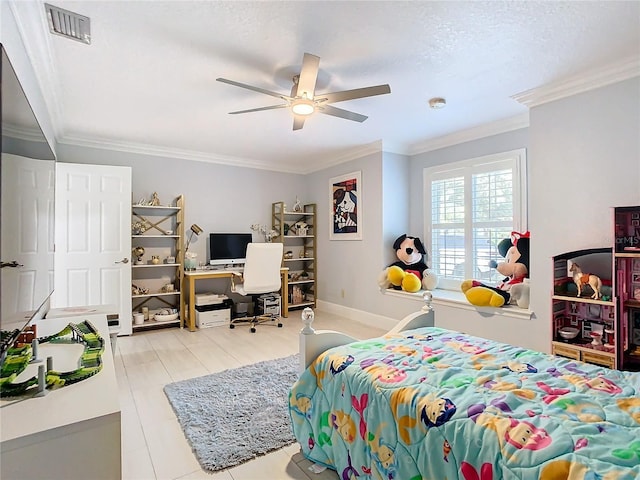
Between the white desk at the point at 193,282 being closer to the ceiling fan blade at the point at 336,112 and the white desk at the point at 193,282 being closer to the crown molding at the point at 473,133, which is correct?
the ceiling fan blade at the point at 336,112

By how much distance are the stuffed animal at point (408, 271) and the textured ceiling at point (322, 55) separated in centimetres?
150

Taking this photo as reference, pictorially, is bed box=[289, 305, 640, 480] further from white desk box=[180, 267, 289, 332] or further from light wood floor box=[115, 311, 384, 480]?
white desk box=[180, 267, 289, 332]

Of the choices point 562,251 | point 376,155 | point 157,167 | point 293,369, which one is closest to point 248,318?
point 293,369

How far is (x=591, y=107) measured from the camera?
2566 millimetres

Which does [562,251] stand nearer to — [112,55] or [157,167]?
[112,55]

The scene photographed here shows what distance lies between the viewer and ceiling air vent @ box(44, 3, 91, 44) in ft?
5.93

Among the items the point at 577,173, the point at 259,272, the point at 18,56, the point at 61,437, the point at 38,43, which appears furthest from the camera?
the point at 259,272

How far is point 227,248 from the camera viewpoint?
16.1 feet

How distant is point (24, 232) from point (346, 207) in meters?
3.99

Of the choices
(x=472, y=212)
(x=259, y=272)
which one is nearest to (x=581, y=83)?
(x=472, y=212)

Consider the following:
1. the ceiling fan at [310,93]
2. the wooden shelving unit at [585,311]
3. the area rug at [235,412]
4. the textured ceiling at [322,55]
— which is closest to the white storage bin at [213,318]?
the area rug at [235,412]

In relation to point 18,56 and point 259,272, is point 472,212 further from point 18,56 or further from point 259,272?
point 18,56

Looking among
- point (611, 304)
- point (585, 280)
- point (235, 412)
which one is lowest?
point (235, 412)

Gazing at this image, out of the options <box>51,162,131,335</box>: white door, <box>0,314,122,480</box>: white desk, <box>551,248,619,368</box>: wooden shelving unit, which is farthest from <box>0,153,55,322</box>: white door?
<box>551,248,619,368</box>: wooden shelving unit
